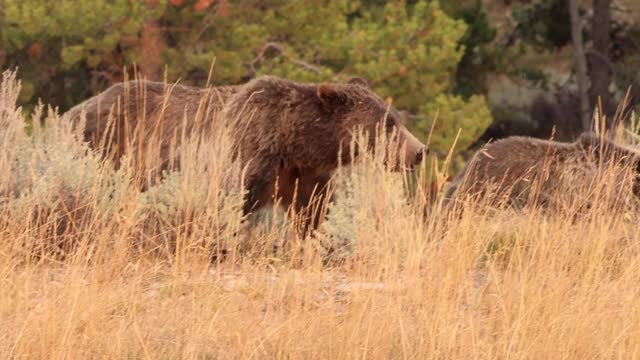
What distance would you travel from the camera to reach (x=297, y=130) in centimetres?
838

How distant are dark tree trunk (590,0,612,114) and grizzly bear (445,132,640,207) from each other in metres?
14.8

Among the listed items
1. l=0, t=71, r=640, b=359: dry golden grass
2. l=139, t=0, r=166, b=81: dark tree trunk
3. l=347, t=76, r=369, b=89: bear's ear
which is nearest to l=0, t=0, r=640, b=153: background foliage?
l=139, t=0, r=166, b=81: dark tree trunk

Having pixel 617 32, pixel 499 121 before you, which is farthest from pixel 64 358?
pixel 617 32

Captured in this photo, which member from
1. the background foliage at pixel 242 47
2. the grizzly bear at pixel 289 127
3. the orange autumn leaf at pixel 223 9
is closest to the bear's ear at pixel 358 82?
the grizzly bear at pixel 289 127

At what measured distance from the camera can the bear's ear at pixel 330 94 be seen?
8453mm

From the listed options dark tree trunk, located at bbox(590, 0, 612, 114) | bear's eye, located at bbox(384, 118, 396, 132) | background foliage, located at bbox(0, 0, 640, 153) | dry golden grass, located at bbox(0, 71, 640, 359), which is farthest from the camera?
dark tree trunk, located at bbox(590, 0, 612, 114)

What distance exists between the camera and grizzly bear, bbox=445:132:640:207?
28.7 feet

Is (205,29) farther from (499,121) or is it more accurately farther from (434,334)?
(434,334)

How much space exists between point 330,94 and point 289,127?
1.37ft

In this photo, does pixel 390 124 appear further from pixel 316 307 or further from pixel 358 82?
pixel 316 307

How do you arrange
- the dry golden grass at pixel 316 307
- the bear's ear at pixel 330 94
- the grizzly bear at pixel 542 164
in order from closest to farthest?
the dry golden grass at pixel 316 307 → the bear's ear at pixel 330 94 → the grizzly bear at pixel 542 164

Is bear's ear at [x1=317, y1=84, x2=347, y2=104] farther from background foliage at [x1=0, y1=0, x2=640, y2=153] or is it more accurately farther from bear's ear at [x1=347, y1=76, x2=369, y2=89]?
background foliage at [x1=0, y1=0, x2=640, y2=153]

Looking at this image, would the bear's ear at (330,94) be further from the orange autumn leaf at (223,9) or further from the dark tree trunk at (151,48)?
the orange autumn leaf at (223,9)

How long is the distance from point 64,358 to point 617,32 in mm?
23224
